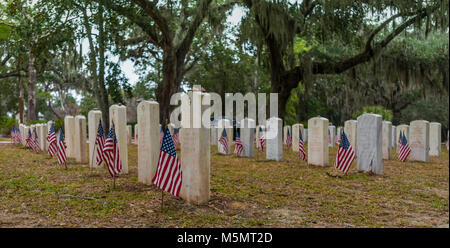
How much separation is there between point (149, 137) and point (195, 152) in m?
1.58

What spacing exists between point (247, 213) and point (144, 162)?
8.28ft

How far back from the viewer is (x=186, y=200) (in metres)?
4.88

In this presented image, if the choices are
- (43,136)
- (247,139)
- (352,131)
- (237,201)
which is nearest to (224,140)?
(247,139)

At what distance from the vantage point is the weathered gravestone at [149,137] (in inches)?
237

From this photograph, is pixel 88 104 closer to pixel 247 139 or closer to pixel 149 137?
pixel 247 139

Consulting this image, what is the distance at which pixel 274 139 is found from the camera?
1015 cm

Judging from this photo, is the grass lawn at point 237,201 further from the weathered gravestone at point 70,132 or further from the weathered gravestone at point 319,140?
the weathered gravestone at point 70,132

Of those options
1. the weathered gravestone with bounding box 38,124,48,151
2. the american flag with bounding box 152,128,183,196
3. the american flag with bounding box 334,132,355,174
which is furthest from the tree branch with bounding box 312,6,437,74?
the american flag with bounding box 152,128,183,196

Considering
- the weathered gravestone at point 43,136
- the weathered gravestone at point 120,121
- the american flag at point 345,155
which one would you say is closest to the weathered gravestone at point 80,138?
the weathered gravestone at point 120,121

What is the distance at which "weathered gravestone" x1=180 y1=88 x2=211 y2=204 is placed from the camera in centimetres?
472

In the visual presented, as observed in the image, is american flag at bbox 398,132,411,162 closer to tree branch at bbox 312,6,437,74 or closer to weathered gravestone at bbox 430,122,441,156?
weathered gravestone at bbox 430,122,441,156

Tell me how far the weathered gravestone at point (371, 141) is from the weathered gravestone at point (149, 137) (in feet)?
15.0
